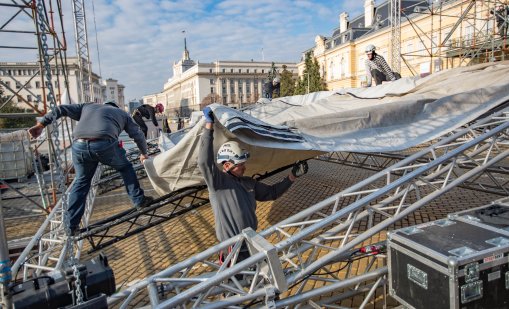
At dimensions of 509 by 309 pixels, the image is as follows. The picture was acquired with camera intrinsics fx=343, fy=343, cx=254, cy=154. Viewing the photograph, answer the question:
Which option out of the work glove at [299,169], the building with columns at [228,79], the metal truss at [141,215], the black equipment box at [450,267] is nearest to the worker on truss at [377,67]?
the work glove at [299,169]

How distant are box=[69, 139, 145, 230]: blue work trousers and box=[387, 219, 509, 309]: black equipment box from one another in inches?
136

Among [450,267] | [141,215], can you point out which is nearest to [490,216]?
[450,267]

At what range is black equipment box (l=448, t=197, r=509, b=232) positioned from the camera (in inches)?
121

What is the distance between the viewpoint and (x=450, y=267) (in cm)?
247

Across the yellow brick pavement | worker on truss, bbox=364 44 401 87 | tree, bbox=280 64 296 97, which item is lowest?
Answer: the yellow brick pavement

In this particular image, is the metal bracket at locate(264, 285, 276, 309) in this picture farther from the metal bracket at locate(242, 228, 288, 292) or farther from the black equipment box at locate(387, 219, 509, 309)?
the black equipment box at locate(387, 219, 509, 309)

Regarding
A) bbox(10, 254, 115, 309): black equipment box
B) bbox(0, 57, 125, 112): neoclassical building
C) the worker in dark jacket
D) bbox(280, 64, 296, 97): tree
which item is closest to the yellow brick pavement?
bbox(10, 254, 115, 309): black equipment box

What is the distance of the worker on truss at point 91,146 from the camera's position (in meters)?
4.43

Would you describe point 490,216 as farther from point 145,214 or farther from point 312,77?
point 312,77

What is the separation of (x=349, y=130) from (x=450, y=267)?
7.48 feet

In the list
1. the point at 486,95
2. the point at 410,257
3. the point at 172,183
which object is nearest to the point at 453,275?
the point at 410,257

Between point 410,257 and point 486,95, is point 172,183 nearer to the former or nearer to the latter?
point 410,257

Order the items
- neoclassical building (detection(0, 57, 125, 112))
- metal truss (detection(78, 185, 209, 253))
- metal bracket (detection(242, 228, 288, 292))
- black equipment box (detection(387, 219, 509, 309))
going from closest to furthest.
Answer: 1. black equipment box (detection(387, 219, 509, 309))
2. metal bracket (detection(242, 228, 288, 292))
3. metal truss (detection(78, 185, 209, 253))
4. neoclassical building (detection(0, 57, 125, 112))

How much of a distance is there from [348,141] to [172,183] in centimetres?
243
